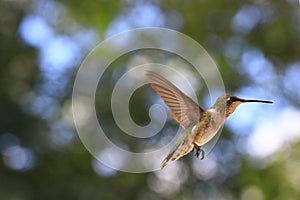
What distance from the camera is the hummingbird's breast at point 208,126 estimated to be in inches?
22.4

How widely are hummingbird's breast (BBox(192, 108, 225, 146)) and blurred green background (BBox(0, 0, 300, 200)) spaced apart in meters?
1.25

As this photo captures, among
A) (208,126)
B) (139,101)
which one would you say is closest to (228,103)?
(208,126)

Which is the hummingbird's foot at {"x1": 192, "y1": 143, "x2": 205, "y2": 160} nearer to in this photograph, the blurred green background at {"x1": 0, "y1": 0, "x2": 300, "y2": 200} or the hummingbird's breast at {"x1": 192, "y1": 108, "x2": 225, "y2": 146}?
the hummingbird's breast at {"x1": 192, "y1": 108, "x2": 225, "y2": 146}

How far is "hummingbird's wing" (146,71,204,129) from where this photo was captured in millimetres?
604

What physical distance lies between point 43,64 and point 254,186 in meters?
1.36

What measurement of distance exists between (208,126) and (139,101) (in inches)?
87.6

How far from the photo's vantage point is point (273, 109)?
2.36 m

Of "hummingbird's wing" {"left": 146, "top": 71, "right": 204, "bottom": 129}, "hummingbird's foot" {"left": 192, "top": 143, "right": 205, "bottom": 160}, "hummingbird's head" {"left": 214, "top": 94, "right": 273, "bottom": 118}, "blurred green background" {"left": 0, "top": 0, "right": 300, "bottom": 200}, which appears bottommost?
"blurred green background" {"left": 0, "top": 0, "right": 300, "bottom": 200}

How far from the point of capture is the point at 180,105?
0.66 m

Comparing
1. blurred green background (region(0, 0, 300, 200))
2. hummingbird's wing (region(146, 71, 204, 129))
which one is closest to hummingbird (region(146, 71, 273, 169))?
hummingbird's wing (region(146, 71, 204, 129))

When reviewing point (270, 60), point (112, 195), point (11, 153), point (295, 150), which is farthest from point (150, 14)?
point (11, 153)

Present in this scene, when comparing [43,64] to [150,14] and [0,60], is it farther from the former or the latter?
[150,14]

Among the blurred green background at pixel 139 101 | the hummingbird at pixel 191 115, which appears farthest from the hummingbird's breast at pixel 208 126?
the blurred green background at pixel 139 101

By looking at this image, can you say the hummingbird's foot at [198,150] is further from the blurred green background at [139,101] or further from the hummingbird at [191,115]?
the blurred green background at [139,101]
